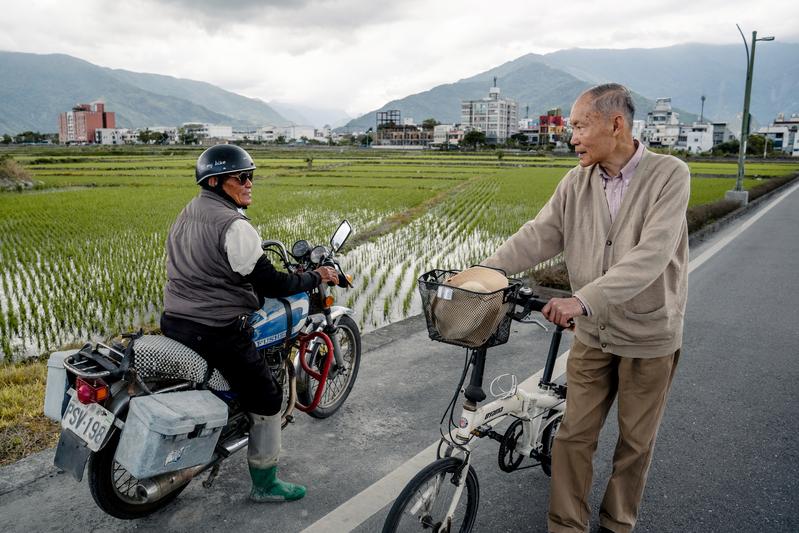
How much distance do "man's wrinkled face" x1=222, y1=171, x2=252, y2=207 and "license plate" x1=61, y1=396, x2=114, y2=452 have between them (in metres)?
1.03

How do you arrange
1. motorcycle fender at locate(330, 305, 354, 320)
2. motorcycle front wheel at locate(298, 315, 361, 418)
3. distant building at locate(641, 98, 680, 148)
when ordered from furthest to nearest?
distant building at locate(641, 98, 680, 148) < motorcycle fender at locate(330, 305, 354, 320) < motorcycle front wheel at locate(298, 315, 361, 418)

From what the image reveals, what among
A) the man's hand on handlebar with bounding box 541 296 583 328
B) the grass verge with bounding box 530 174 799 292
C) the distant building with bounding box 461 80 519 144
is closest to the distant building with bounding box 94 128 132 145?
the distant building with bounding box 461 80 519 144

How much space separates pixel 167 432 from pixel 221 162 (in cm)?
115

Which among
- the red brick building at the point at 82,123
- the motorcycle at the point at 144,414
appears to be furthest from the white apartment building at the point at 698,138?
the red brick building at the point at 82,123

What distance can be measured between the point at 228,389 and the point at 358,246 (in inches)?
363

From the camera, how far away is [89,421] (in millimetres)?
2320

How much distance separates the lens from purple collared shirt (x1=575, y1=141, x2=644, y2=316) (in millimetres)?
2254

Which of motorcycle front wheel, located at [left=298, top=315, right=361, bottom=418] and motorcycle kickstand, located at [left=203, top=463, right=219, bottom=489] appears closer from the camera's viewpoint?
motorcycle kickstand, located at [left=203, top=463, right=219, bottom=489]

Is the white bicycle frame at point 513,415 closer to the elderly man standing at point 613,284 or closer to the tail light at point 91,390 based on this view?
the elderly man standing at point 613,284

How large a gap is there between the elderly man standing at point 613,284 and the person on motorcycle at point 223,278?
1.05m

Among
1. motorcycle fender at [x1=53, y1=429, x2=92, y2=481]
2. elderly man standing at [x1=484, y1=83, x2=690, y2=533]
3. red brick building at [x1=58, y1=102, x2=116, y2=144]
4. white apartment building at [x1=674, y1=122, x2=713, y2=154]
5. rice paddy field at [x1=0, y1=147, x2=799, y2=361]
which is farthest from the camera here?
red brick building at [x1=58, y1=102, x2=116, y2=144]

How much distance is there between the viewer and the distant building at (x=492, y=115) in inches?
6053

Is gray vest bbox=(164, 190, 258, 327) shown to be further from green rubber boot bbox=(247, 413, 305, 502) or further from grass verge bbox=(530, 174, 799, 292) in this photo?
grass verge bbox=(530, 174, 799, 292)

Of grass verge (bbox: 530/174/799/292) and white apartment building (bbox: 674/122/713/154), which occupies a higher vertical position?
white apartment building (bbox: 674/122/713/154)
